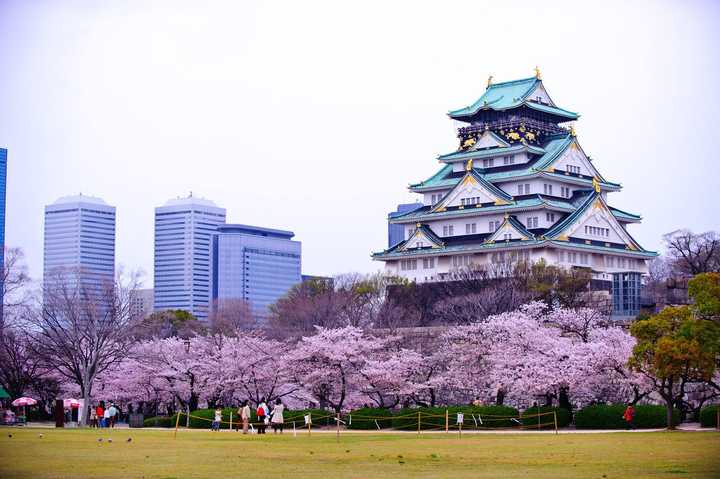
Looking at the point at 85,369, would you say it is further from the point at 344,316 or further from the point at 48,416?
the point at 344,316

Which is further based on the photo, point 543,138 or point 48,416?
point 543,138

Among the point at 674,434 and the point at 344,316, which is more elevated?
the point at 344,316

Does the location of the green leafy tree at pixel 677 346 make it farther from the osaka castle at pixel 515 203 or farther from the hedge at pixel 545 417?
the osaka castle at pixel 515 203

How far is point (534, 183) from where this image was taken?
102625mm

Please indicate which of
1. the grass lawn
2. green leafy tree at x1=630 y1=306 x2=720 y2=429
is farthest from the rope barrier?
the grass lawn

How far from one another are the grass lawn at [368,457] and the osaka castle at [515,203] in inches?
2249

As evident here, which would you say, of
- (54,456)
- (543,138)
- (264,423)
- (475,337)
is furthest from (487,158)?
(54,456)

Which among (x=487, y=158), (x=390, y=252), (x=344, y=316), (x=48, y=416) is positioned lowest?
(x=48, y=416)

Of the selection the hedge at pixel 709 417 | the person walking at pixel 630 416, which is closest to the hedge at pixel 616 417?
the person walking at pixel 630 416

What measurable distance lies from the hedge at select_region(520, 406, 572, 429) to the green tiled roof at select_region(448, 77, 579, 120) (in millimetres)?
51794

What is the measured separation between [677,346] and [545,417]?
40.8 ft

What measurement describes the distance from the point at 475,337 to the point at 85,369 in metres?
21.3

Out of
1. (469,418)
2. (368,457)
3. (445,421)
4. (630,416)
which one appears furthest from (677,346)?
(368,457)

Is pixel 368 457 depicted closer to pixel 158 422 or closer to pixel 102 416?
pixel 102 416
